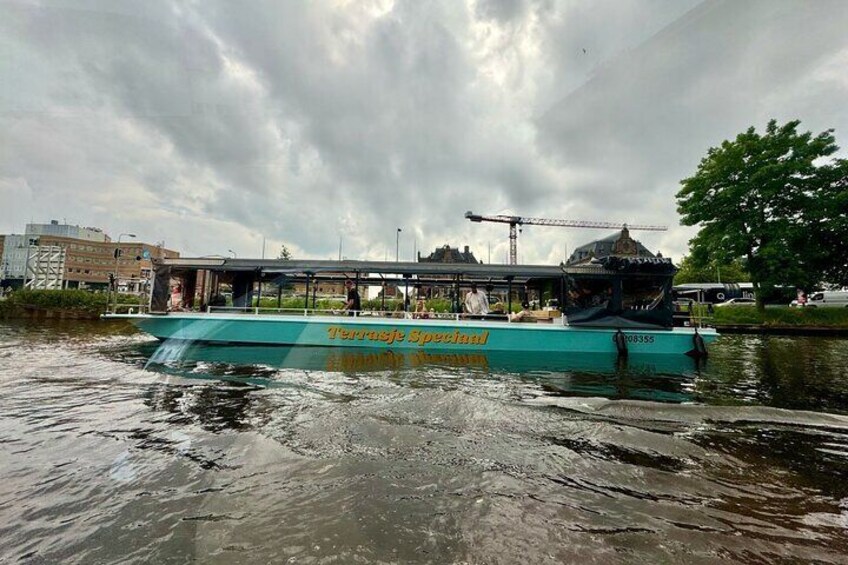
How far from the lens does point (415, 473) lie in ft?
11.2

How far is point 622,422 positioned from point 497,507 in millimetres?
2994

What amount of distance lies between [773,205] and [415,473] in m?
31.6

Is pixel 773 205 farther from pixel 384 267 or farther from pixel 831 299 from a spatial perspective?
pixel 384 267

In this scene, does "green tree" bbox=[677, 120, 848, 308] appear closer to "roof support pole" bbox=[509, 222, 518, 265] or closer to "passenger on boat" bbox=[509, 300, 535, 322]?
"passenger on boat" bbox=[509, 300, 535, 322]

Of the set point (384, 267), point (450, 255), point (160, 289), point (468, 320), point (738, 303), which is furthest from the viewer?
point (450, 255)

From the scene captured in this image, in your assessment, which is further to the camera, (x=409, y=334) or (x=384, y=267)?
(x=384, y=267)

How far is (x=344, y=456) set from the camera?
3785 mm

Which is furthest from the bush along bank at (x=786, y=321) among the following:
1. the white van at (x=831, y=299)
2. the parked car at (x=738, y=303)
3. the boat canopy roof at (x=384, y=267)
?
the boat canopy roof at (x=384, y=267)

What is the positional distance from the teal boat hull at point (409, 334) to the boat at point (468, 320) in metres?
0.03

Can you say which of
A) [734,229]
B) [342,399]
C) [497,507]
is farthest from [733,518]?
[734,229]

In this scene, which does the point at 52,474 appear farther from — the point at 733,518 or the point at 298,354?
the point at 298,354

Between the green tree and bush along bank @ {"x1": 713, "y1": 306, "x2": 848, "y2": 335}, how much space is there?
1044 millimetres

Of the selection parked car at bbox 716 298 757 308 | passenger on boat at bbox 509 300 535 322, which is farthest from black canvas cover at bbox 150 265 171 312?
parked car at bbox 716 298 757 308

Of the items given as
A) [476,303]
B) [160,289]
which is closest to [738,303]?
[476,303]
